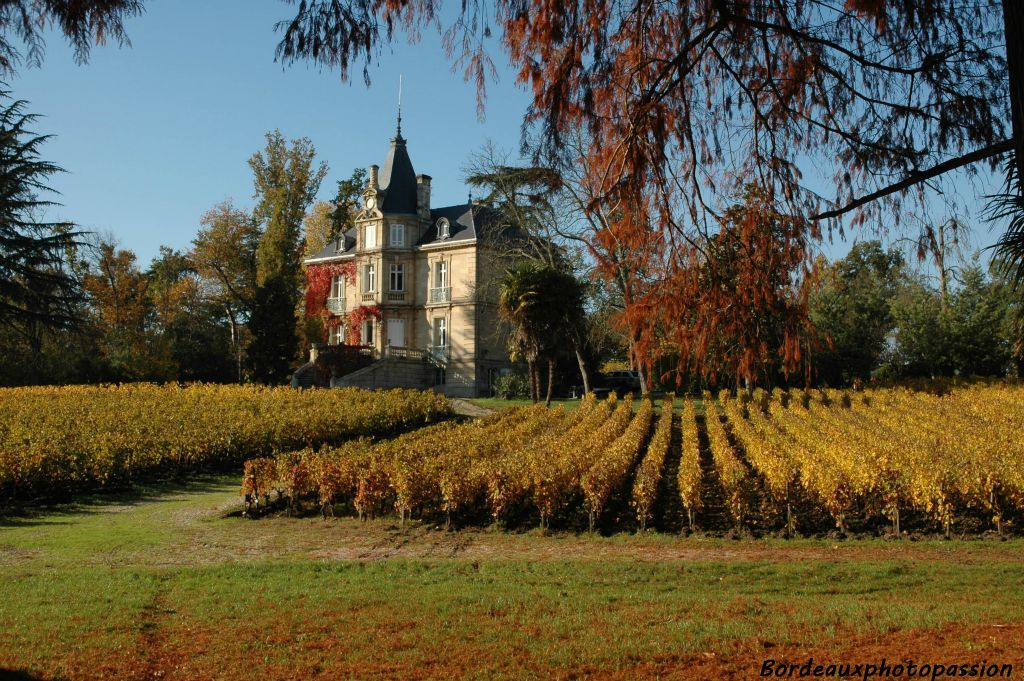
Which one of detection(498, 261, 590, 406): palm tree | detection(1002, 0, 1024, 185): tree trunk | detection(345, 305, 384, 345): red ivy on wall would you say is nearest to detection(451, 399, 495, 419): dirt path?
detection(498, 261, 590, 406): palm tree

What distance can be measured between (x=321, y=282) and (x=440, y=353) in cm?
953

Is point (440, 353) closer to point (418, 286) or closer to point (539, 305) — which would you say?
point (418, 286)

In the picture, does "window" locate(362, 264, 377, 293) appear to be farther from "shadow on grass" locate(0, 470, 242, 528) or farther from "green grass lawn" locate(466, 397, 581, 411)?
"shadow on grass" locate(0, 470, 242, 528)

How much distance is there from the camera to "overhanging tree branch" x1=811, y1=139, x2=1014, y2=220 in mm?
5316

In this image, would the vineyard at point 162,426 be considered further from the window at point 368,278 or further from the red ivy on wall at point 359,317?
the window at point 368,278

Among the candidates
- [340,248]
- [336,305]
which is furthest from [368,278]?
[340,248]

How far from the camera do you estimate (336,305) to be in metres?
48.4

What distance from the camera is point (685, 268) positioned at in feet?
19.7

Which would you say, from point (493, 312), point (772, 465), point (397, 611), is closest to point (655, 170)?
point (397, 611)

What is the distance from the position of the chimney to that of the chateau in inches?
2.4

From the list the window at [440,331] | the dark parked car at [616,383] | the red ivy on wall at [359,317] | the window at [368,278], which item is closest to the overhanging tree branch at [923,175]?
the dark parked car at [616,383]

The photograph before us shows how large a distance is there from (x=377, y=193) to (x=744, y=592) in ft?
134

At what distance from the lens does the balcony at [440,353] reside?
145 feet

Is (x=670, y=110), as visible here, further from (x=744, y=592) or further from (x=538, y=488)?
(x=538, y=488)
